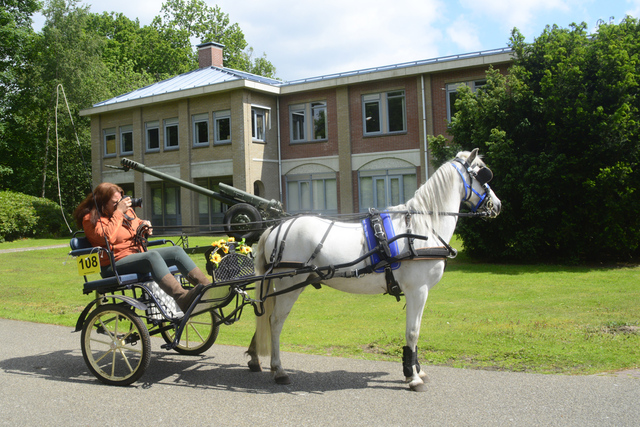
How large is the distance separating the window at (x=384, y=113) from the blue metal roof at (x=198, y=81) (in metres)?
5.67

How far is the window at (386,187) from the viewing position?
26.4m

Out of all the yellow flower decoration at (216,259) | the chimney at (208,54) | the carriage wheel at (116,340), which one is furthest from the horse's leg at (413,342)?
the chimney at (208,54)

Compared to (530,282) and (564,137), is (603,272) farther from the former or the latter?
(564,137)

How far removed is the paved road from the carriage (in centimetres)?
31

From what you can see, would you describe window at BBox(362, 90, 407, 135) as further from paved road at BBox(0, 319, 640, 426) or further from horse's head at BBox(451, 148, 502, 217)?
paved road at BBox(0, 319, 640, 426)

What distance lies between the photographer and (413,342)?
541cm

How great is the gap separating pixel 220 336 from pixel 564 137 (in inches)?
422

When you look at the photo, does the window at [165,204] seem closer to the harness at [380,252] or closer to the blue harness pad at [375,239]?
the harness at [380,252]

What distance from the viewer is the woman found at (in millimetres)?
6000

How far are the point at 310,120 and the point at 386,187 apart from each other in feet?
17.9

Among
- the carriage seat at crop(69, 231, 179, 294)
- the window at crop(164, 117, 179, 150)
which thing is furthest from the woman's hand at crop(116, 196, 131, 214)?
the window at crop(164, 117, 179, 150)

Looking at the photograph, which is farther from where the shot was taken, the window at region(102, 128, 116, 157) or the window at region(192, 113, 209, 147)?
the window at region(102, 128, 116, 157)

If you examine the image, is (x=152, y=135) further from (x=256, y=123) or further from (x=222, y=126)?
(x=256, y=123)

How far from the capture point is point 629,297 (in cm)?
1013
